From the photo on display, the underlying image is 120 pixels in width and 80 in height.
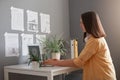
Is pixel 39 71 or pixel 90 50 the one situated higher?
pixel 90 50

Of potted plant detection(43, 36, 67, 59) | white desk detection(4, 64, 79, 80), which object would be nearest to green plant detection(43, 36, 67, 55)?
potted plant detection(43, 36, 67, 59)

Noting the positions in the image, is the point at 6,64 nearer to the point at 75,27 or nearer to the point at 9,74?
the point at 9,74

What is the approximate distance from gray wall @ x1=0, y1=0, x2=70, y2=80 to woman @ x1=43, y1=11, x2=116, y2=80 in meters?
0.77

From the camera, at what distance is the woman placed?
6.22 ft

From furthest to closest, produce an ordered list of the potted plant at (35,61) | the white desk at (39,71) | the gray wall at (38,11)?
the gray wall at (38,11)
the potted plant at (35,61)
the white desk at (39,71)

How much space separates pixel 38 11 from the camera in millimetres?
2891

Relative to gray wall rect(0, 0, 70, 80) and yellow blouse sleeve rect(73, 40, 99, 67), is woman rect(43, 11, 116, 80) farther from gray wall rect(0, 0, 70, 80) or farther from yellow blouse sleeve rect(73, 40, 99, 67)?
gray wall rect(0, 0, 70, 80)

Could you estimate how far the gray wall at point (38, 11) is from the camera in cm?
240

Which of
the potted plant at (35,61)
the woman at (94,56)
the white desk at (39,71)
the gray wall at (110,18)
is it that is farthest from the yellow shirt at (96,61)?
the gray wall at (110,18)

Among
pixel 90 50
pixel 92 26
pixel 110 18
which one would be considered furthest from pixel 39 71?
pixel 110 18

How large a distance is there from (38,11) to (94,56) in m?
1.25

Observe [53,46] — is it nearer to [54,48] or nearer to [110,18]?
[54,48]

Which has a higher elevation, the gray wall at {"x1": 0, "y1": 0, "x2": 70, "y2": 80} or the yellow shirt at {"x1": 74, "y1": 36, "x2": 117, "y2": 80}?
the gray wall at {"x1": 0, "y1": 0, "x2": 70, "y2": 80}

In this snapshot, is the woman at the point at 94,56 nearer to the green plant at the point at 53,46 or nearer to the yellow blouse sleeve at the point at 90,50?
the yellow blouse sleeve at the point at 90,50
